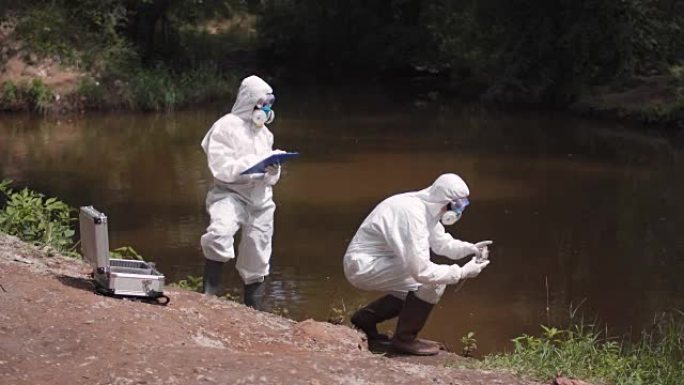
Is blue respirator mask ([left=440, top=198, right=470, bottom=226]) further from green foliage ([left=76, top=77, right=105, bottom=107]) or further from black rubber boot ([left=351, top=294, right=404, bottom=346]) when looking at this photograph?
green foliage ([left=76, top=77, right=105, bottom=107])

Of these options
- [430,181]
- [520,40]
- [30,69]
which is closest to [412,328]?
[430,181]

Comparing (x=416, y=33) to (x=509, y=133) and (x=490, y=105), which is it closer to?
(x=490, y=105)

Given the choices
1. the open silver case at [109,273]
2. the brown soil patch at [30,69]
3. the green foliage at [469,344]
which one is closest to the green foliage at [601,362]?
the green foliage at [469,344]

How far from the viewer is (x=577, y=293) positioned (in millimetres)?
9461

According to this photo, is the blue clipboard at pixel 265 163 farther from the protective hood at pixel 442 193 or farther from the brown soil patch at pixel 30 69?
the brown soil patch at pixel 30 69

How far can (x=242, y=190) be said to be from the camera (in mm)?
7176

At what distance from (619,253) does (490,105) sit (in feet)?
44.8

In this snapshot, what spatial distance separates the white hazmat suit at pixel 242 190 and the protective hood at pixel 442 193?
3.69 ft

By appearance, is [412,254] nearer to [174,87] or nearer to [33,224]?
[33,224]

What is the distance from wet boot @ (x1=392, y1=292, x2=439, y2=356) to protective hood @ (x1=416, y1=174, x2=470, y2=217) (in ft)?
1.85

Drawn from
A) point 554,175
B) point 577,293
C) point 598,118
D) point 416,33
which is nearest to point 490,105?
point 598,118

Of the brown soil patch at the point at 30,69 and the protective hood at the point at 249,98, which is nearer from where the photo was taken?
the protective hood at the point at 249,98

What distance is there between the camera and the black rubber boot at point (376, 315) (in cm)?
685

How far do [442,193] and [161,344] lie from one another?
2002 mm
